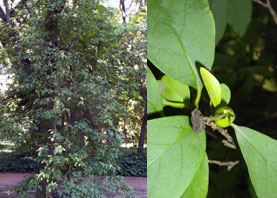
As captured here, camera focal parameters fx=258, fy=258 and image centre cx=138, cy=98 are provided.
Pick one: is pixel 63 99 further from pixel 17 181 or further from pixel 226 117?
pixel 226 117

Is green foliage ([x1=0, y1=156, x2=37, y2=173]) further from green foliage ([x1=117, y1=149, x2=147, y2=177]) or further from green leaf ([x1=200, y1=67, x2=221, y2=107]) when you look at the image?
green leaf ([x1=200, y1=67, x2=221, y2=107])

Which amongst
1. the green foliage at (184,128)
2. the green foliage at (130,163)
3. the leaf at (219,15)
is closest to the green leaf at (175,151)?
the green foliage at (184,128)

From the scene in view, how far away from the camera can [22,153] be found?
88 cm

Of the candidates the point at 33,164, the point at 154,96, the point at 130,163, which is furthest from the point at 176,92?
the point at 33,164

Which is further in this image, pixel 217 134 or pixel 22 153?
pixel 22 153

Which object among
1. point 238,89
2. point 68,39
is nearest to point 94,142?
point 68,39

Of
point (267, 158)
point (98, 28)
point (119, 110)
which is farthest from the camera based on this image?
point (98, 28)

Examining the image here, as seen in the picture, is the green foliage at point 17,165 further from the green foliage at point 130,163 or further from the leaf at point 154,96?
the leaf at point 154,96

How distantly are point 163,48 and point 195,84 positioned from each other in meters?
0.04

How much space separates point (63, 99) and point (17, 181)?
1.05 ft

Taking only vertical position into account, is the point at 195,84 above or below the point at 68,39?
Result: below

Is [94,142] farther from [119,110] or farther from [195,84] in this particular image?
[195,84]

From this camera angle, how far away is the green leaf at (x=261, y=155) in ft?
0.71

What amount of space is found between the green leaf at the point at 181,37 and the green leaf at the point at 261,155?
0.20ft
